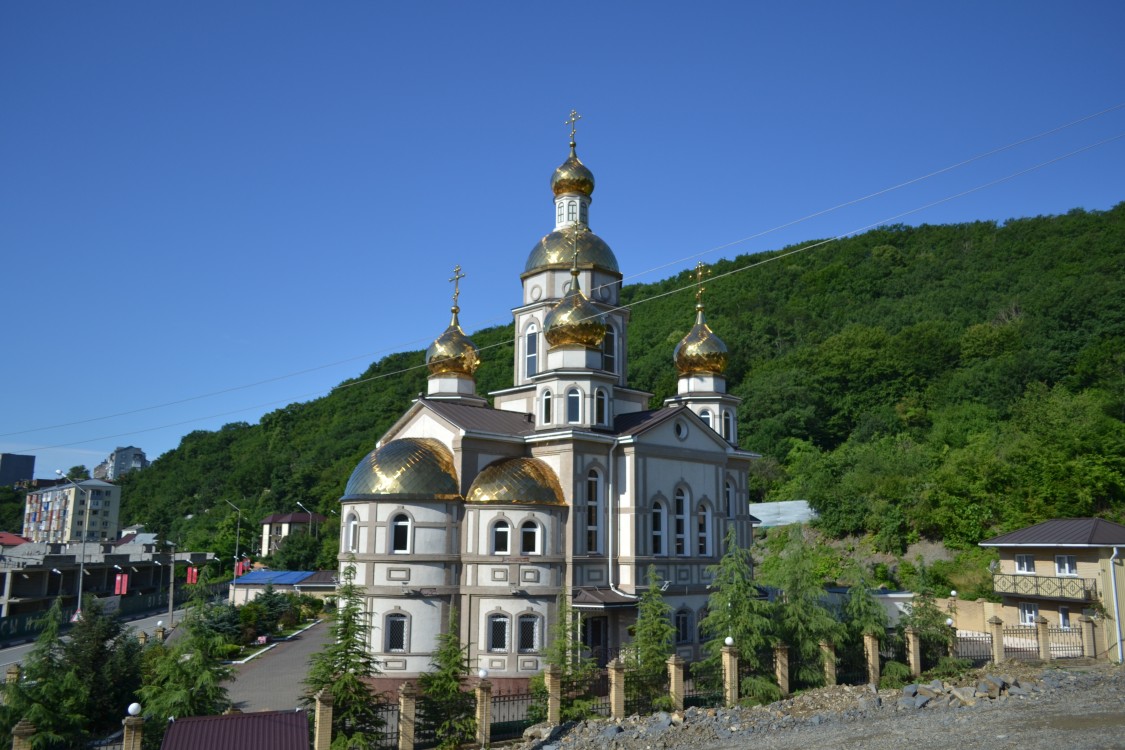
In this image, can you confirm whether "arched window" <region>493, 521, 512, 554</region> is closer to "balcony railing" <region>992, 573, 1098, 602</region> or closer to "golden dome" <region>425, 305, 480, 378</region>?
"golden dome" <region>425, 305, 480, 378</region>

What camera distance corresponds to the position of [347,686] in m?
15.6

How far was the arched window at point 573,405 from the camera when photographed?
25.0 meters

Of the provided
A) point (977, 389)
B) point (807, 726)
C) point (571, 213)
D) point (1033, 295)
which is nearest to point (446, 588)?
point (807, 726)

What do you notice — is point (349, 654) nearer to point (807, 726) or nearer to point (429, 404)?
point (807, 726)

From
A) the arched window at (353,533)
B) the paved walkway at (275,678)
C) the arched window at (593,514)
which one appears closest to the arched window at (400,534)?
the arched window at (353,533)

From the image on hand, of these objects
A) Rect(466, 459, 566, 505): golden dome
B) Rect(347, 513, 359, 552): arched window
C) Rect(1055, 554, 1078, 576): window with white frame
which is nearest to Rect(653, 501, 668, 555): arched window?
Rect(466, 459, 566, 505): golden dome

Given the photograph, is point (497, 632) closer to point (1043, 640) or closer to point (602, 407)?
point (602, 407)

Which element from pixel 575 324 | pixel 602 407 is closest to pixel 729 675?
pixel 602 407

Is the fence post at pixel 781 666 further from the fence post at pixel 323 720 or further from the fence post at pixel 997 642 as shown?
the fence post at pixel 323 720

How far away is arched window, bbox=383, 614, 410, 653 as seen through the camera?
73.9ft

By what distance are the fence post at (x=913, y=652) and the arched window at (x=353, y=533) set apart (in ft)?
45.3

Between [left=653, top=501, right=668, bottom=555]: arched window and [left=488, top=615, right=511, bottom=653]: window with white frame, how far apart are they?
15.4ft

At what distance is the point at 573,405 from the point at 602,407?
0.89m

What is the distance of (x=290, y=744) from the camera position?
496 inches
